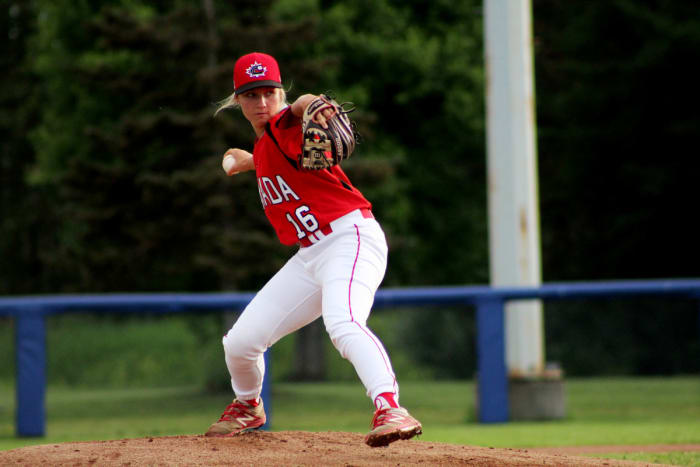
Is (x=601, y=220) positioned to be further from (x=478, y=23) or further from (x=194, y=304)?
(x=194, y=304)

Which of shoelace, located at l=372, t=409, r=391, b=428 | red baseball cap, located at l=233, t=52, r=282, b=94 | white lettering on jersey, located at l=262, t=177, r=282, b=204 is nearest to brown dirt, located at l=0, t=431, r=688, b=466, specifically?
shoelace, located at l=372, t=409, r=391, b=428

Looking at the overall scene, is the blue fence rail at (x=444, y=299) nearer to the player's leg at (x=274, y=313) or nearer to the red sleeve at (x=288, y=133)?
the player's leg at (x=274, y=313)

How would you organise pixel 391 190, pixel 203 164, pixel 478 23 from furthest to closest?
pixel 478 23, pixel 391 190, pixel 203 164

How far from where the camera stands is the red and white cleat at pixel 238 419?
5211 mm

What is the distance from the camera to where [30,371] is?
895 centimetres

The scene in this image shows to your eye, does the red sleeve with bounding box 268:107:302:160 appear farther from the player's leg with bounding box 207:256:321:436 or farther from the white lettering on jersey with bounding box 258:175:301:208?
the player's leg with bounding box 207:256:321:436

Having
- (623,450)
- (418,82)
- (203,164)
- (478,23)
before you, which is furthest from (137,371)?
(623,450)

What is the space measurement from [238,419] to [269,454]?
Result: 68 centimetres

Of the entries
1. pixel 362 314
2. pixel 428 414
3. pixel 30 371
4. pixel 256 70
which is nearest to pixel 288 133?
pixel 256 70

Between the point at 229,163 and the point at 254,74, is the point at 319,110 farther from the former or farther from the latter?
the point at 229,163

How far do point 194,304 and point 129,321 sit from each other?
1491 cm

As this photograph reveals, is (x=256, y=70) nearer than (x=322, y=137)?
No

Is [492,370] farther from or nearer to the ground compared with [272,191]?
nearer to the ground

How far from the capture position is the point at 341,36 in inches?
688
